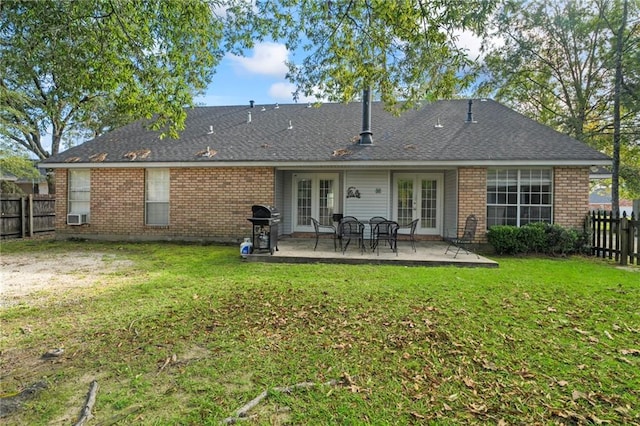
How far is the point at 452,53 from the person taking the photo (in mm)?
5422

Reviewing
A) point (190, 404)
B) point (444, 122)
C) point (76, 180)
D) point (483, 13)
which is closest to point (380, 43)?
point (483, 13)

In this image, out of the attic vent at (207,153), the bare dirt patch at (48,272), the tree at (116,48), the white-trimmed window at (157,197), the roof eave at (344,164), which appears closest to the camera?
the tree at (116,48)

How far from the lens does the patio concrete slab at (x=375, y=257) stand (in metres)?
8.02

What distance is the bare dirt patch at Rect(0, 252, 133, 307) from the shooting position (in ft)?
19.1

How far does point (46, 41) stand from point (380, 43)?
5.13 m

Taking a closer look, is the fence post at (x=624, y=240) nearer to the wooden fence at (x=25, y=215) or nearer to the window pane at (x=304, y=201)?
the window pane at (x=304, y=201)

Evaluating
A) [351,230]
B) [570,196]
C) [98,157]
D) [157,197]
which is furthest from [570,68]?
[98,157]

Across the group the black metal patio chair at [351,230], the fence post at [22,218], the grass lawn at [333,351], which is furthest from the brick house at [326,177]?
the grass lawn at [333,351]

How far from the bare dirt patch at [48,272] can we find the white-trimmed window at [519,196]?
33.9 ft

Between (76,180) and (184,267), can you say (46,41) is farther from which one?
(76,180)

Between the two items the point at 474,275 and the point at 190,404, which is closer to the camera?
the point at 190,404

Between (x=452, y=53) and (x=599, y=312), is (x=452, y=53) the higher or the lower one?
the higher one

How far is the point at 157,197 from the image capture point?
1196 cm

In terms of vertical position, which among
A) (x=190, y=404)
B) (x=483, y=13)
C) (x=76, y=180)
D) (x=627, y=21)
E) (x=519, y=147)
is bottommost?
(x=190, y=404)
